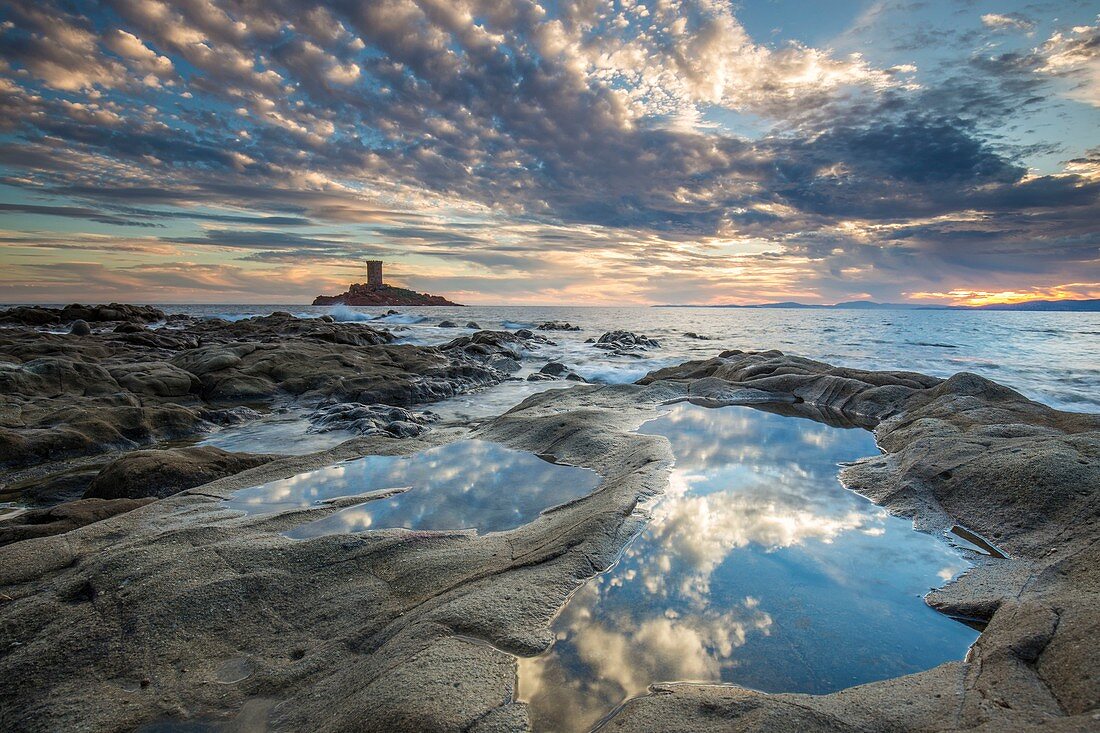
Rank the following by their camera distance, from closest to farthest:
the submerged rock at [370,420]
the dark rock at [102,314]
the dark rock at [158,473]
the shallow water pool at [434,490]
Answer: the shallow water pool at [434,490], the dark rock at [158,473], the submerged rock at [370,420], the dark rock at [102,314]

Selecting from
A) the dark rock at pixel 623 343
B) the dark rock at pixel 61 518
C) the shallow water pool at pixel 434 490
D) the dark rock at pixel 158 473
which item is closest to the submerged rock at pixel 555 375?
the dark rock at pixel 623 343

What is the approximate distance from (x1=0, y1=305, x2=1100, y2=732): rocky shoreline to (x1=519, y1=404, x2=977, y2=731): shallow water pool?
0.43ft

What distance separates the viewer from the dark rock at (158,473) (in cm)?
466

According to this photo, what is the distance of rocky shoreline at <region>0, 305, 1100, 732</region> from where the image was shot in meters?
1.83

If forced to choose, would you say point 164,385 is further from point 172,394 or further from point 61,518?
point 61,518

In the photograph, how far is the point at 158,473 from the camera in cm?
479

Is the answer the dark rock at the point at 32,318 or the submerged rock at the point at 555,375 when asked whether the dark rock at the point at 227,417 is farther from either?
the dark rock at the point at 32,318

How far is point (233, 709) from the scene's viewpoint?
202cm

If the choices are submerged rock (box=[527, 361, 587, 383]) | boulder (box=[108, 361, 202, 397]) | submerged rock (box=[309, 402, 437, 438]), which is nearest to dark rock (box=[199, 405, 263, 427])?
submerged rock (box=[309, 402, 437, 438])

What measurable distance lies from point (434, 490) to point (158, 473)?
8.53 feet

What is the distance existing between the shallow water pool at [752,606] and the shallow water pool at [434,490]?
3.59 feet

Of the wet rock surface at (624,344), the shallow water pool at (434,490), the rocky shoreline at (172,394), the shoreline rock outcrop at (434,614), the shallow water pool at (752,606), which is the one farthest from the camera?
the wet rock surface at (624,344)

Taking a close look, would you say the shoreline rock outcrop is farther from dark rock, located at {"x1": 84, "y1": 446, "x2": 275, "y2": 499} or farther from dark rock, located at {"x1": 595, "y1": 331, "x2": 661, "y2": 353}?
dark rock, located at {"x1": 595, "y1": 331, "x2": 661, "y2": 353}

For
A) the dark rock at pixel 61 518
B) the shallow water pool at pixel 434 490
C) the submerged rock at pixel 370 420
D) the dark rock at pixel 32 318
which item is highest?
the shallow water pool at pixel 434 490
